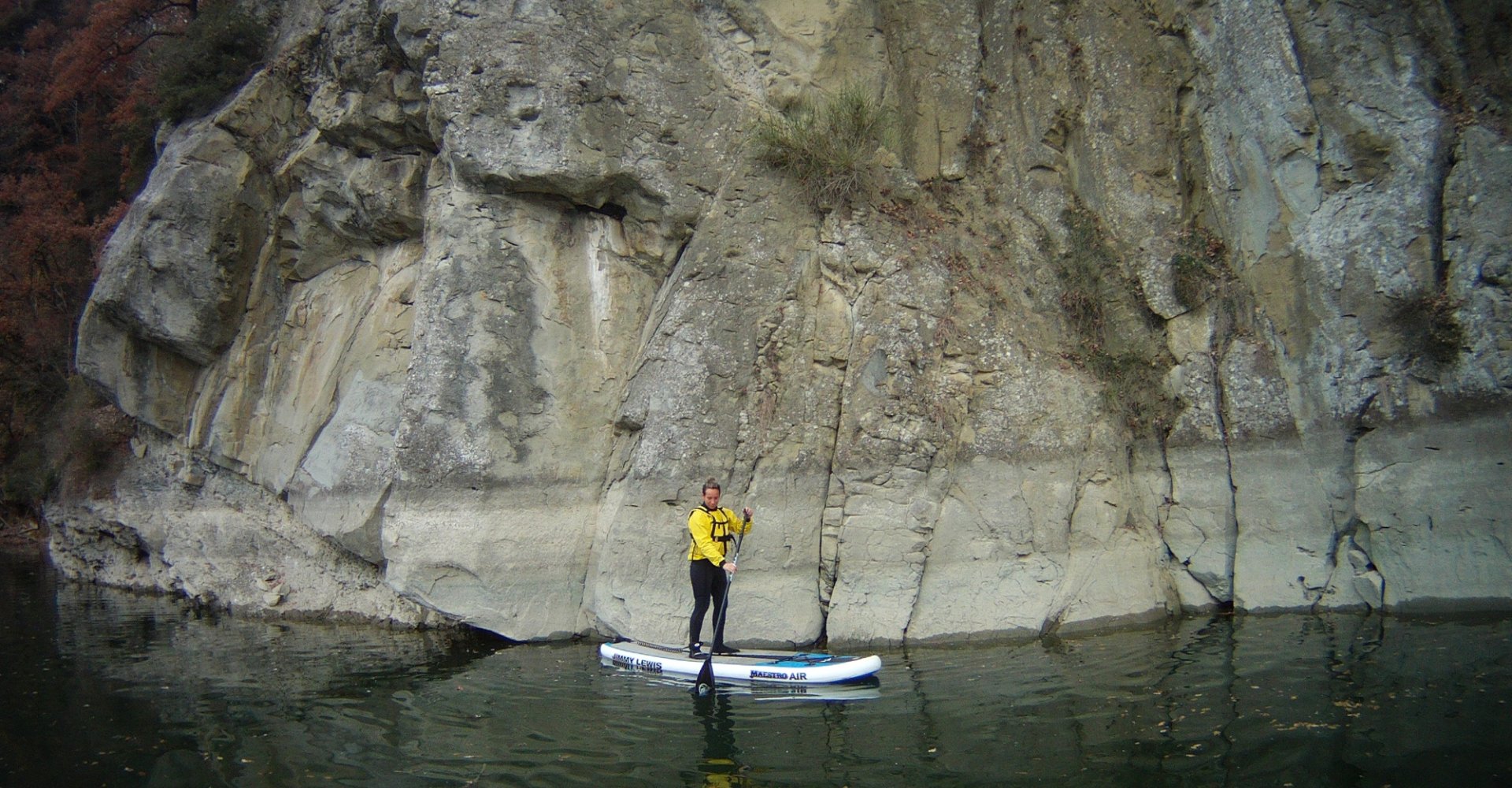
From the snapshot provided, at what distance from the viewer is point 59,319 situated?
1995 cm

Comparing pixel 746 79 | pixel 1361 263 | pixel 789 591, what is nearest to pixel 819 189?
pixel 746 79

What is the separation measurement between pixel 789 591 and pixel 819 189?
15.0ft

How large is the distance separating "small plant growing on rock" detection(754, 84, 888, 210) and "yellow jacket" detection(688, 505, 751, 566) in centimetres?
404

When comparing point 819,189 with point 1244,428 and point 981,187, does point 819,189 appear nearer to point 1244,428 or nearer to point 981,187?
point 981,187

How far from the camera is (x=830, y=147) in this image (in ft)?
36.3

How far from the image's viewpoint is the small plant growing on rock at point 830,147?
1104cm

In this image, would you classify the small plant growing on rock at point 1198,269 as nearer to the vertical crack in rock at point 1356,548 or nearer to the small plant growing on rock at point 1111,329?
the small plant growing on rock at point 1111,329

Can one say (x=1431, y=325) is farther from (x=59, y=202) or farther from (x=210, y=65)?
(x=59, y=202)

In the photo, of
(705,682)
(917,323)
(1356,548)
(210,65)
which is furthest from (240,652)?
(1356,548)

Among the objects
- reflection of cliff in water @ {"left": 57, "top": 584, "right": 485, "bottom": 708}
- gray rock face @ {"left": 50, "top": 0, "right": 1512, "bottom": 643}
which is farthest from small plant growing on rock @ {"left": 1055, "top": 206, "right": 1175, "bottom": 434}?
reflection of cliff in water @ {"left": 57, "top": 584, "right": 485, "bottom": 708}

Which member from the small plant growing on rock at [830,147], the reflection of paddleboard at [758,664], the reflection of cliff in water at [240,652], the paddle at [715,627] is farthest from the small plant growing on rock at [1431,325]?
the reflection of cliff in water at [240,652]

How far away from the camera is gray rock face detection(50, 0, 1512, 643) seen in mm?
9359

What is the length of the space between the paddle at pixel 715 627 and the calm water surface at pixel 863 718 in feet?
0.60

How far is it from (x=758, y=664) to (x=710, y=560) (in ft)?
3.67
